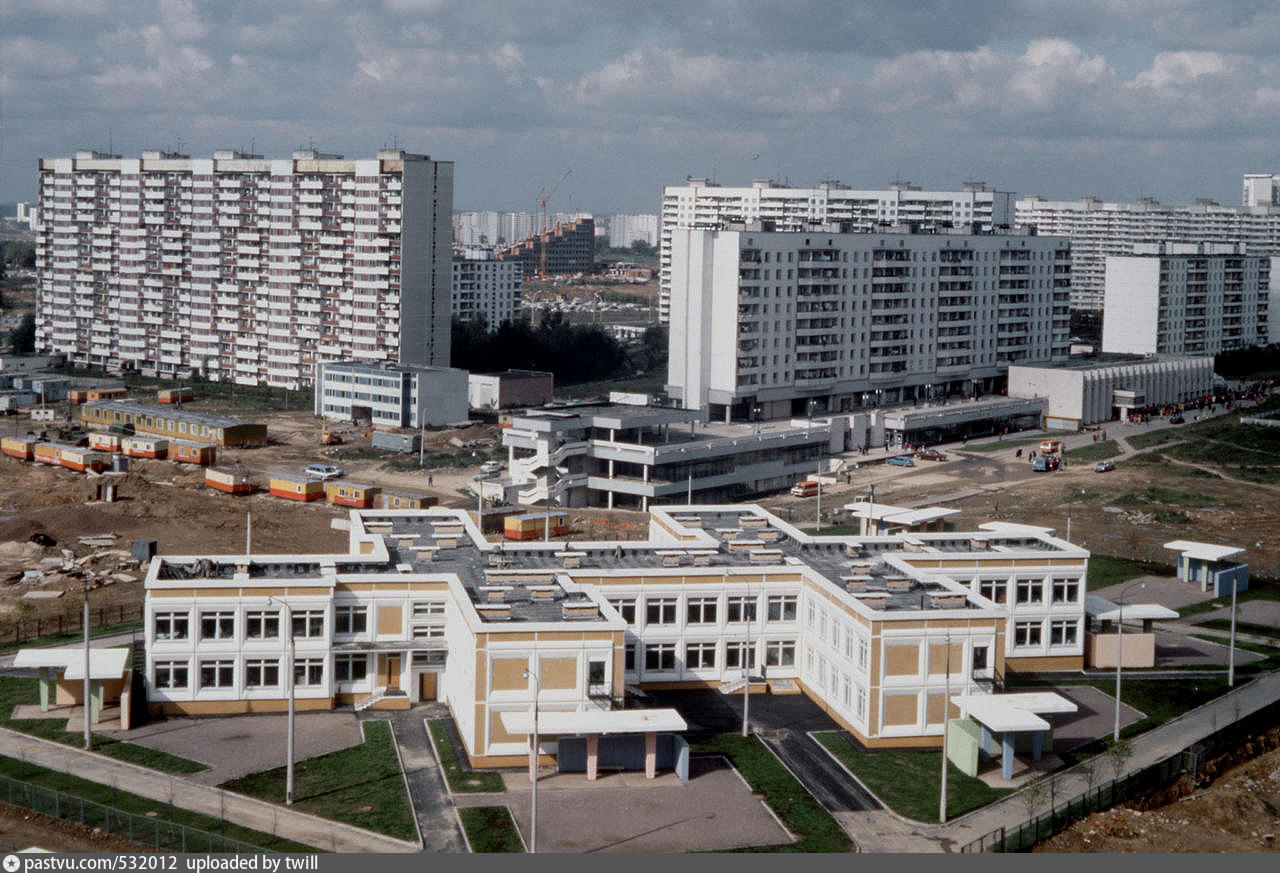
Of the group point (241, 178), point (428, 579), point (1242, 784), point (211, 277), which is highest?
point (241, 178)

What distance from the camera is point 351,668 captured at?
46.1m

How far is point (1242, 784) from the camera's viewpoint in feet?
136

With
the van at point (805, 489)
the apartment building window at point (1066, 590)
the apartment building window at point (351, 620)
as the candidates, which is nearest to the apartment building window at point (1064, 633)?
the apartment building window at point (1066, 590)

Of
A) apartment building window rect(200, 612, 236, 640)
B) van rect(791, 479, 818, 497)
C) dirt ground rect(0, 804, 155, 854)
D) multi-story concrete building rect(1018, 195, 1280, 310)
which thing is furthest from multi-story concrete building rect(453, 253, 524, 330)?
dirt ground rect(0, 804, 155, 854)

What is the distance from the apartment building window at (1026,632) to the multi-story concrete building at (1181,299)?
88913 millimetres

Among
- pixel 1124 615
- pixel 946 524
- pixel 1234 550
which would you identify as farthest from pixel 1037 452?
pixel 1124 615

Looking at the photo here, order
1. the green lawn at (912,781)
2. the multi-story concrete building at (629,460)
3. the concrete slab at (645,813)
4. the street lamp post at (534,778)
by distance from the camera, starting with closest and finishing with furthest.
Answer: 1. the street lamp post at (534,778)
2. the concrete slab at (645,813)
3. the green lawn at (912,781)
4. the multi-story concrete building at (629,460)

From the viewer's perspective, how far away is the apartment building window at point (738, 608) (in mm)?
48875

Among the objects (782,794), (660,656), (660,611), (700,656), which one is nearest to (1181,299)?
(700,656)

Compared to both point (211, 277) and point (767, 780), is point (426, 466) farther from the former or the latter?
point (767, 780)

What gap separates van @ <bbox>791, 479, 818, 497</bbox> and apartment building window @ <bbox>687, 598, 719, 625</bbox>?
1541 inches

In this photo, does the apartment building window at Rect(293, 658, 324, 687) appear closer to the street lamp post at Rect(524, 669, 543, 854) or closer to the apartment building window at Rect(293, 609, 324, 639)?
the apartment building window at Rect(293, 609, 324, 639)

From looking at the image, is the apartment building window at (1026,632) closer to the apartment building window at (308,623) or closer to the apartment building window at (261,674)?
the apartment building window at (308,623)

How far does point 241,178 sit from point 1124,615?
9710 cm
